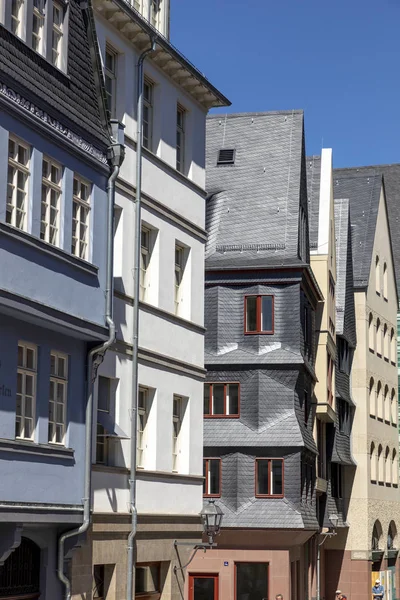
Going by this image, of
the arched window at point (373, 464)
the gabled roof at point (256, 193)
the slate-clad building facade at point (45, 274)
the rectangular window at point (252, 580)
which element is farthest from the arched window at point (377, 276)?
the slate-clad building facade at point (45, 274)

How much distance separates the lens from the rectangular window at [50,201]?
21531 mm

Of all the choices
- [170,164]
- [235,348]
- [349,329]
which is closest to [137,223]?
[170,164]

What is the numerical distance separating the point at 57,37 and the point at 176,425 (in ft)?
33.3

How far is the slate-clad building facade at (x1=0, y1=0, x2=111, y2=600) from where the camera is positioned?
20156mm

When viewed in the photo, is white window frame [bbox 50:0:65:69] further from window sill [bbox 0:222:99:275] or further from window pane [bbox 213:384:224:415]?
window pane [bbox 213:384:224:415]

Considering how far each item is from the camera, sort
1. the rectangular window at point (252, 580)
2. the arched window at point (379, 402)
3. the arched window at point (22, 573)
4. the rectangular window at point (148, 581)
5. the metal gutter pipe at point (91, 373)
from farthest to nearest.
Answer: the arched window at point (379, 402) → the rectangular window at point (252, 580) → the rectangular window at point (148, 581) → the metal gutter pipe at point (91, 373) → the arched window at point (22, 573)

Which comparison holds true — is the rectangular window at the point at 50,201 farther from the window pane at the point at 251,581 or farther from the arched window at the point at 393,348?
the arched window at the point at 393,348

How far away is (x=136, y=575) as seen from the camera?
26672mm

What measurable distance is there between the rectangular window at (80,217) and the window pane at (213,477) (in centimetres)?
1941

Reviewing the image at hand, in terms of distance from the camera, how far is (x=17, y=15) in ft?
69.8

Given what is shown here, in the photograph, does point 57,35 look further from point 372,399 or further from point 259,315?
point 372,399

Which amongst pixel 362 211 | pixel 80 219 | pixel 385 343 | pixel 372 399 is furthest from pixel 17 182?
pixel 385 343

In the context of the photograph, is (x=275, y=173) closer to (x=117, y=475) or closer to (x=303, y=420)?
(x=303, y=420)

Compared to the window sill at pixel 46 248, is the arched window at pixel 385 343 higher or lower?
higher
